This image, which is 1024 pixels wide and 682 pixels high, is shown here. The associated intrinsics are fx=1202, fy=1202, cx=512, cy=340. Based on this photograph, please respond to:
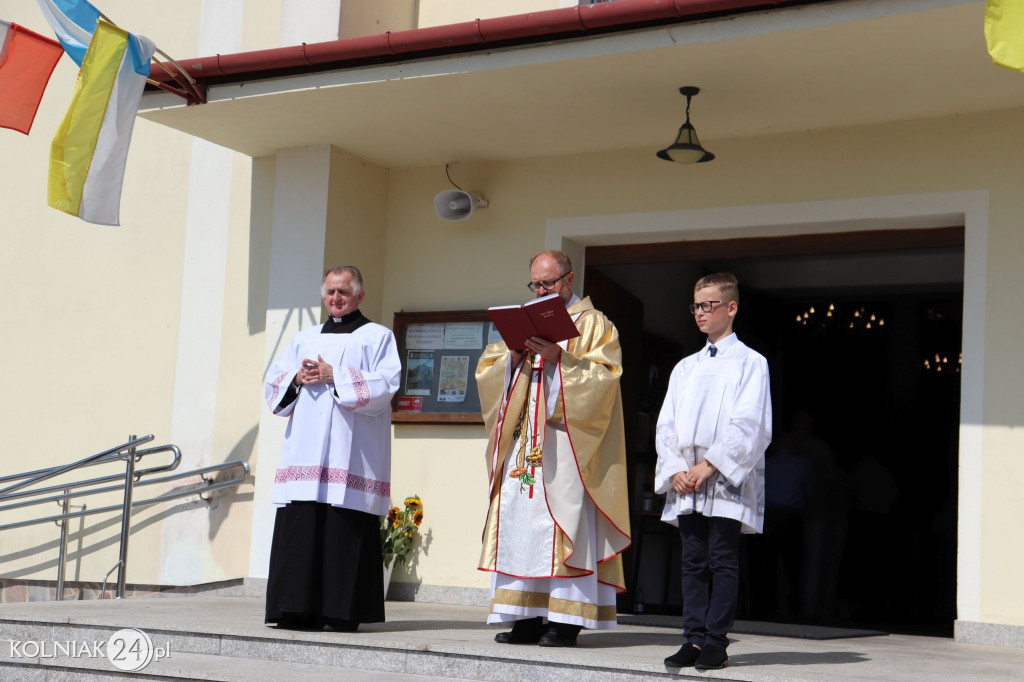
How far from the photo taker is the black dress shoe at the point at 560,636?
5520mm

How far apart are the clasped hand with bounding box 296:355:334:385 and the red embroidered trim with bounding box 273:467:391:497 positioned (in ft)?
1.50

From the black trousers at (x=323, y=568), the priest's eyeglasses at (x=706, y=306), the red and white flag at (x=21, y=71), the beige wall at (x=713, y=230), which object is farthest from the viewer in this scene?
the red and white flag at (x=21, y=71)

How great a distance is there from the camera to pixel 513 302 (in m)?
8.65

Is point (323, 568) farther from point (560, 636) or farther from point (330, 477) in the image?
point (560, 636)

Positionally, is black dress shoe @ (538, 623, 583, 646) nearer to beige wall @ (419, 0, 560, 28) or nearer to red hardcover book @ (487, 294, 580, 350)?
red hardcover book @ (487, 294, 580, 350)

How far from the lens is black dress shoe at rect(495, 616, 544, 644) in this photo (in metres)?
5.61

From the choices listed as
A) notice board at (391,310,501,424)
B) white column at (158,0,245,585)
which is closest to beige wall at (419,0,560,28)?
white column at (158,0,245,585)

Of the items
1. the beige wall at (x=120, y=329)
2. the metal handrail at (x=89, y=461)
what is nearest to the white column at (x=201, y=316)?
the beige wall at (x=120, y=329)

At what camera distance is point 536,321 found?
5406mm

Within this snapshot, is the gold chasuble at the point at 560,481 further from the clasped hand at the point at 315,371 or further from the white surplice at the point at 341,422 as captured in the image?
the clasped hand at the point at 315,371

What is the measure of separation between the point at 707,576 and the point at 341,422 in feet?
7.09

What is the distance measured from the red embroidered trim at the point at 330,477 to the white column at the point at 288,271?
2.44m

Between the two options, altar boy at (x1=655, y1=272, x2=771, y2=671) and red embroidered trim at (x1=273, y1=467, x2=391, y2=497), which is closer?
altar boy at (x1=655, y1=272, x2=771, y2=671)

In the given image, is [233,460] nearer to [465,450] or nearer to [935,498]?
[465,450]
